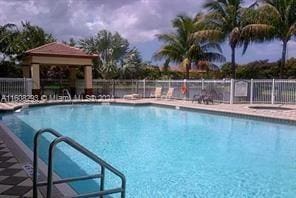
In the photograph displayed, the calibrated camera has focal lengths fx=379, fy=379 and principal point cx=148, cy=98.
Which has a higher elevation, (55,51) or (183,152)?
(55,51)

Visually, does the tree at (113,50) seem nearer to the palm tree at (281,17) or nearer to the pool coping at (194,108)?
the pool coping at (194,108)

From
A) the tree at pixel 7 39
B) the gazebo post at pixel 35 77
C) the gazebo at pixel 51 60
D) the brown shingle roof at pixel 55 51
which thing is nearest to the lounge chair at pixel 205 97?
the gazebo at pixel 51 60

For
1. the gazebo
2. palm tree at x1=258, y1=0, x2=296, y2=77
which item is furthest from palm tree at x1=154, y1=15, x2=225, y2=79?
the gazebo

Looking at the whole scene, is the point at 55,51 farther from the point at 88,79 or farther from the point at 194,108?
the point at 194,108

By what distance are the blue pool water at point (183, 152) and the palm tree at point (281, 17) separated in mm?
8717

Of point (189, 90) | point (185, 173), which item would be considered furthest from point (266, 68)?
point (185, 173)

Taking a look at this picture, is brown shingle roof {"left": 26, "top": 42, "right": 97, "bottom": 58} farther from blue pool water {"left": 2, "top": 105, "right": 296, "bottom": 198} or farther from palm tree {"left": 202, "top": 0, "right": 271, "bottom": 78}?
palm tree {"left": 202, "top": 0, "right": 271, "bottom": 78}

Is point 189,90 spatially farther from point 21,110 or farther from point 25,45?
point 25,45

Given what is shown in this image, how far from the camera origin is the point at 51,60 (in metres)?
25.8

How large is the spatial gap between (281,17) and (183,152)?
644 inches

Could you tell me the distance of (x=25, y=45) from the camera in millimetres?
29156

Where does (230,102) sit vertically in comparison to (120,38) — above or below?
below

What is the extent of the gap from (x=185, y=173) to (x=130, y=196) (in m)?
1.88

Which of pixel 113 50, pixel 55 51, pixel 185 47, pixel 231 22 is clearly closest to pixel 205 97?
pixel 231 22
